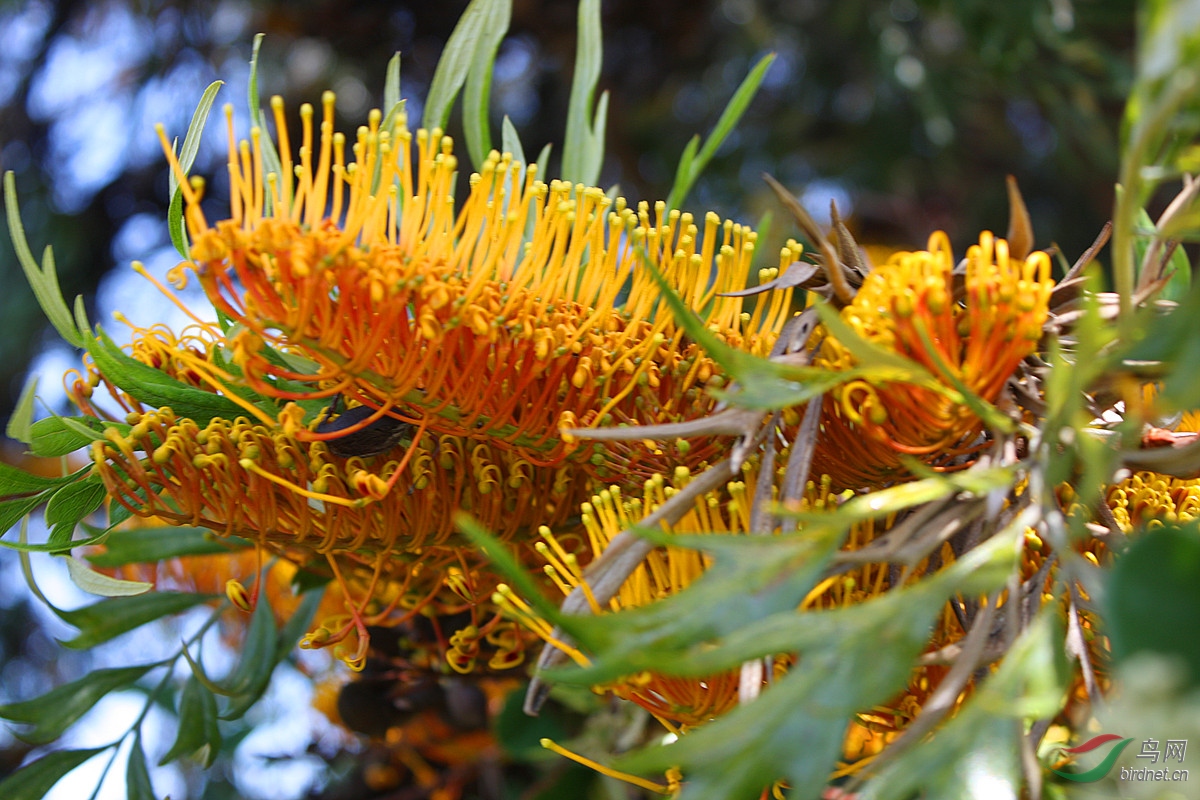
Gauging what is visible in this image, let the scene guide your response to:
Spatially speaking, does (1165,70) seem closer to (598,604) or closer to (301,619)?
(598,604)

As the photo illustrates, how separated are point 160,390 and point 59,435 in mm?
70

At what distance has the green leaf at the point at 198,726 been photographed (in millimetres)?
556

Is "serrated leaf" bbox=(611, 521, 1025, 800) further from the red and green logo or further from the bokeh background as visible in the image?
the bokeh background

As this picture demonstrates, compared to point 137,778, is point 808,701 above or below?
above

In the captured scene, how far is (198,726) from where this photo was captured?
0.56 metres

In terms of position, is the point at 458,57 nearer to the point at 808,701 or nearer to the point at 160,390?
the point at 160,390

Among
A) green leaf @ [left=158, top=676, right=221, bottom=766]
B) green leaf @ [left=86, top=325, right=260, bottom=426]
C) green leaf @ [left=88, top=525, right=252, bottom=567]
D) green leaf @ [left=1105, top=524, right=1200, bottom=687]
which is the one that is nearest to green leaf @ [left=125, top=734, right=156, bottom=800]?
green leaf @ [left=158, top=676, right=221, bottom=766]

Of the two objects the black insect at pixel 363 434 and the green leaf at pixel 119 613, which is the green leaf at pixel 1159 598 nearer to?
the black insect at pixel 363 434

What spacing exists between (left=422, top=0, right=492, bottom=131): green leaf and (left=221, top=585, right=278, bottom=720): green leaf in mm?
304

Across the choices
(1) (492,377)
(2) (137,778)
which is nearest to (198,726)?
(2) (137,778)

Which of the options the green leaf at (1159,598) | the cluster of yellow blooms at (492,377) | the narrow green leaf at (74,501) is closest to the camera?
the green leaf at (1159,598)

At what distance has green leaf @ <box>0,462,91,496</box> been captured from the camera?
0.45 metres

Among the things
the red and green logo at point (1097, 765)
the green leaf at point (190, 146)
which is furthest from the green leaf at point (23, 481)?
the red and green logo at point (1097, 765)

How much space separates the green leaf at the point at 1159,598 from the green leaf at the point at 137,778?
1.67 feet
